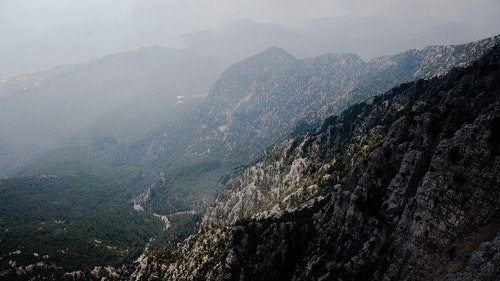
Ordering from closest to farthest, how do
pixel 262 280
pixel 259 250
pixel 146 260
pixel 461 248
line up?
pixel 461 248 → pixel 262 280 → pixel 259 250 → pixel 146 260

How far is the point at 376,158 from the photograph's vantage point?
98.2 m

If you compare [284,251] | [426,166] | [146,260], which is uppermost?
[426,166]

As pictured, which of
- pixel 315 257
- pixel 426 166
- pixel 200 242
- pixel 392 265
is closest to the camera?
pixel 392 265

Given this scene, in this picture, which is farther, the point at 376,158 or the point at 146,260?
the point at 146,260

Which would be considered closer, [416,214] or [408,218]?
[416,214]

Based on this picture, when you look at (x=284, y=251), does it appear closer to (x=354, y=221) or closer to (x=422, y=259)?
(x=354, y=221)

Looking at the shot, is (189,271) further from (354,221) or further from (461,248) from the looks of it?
(461,248)

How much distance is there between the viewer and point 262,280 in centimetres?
11762

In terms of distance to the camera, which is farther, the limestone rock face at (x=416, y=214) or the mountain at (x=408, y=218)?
the mountain at (x=408, y=218)

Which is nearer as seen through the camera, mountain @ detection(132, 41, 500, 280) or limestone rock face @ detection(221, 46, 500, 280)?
limestone rock face @ detection(221, 46, 500, 280)

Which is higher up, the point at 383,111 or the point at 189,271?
the point at 383,111

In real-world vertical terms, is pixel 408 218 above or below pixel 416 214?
below

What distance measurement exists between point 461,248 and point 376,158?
4012 cm

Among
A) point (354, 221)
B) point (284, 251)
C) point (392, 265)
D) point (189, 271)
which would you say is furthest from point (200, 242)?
point (392, 265)
